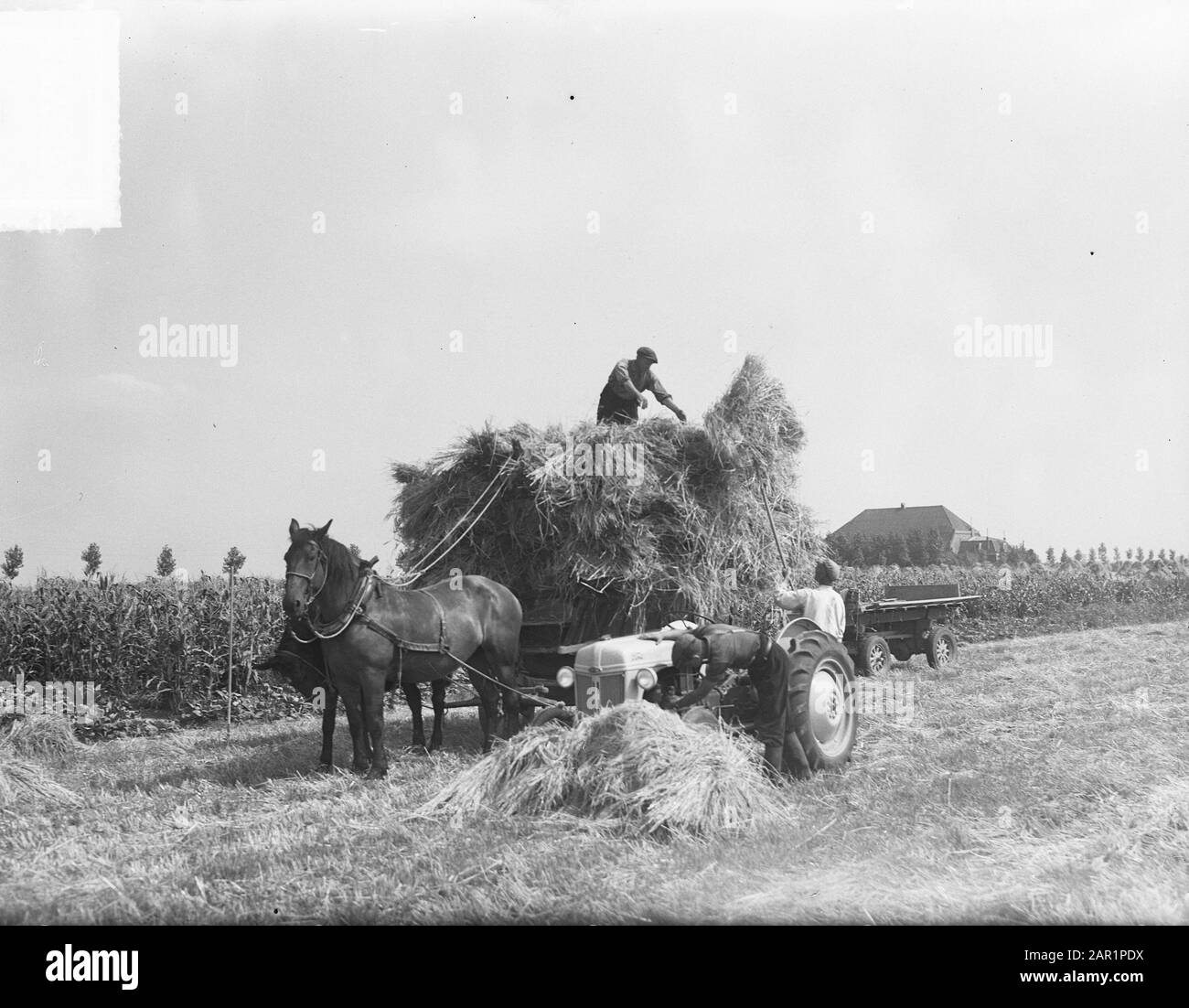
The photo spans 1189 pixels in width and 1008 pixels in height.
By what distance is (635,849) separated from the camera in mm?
5152

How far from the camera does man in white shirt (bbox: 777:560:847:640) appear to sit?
774cm

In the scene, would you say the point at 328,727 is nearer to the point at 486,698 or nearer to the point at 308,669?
the point at 308,669

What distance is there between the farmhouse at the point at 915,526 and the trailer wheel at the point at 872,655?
42.3 meters

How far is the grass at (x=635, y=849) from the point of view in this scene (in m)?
4.30

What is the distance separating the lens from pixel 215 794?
7262 mm

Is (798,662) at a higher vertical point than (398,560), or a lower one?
lower

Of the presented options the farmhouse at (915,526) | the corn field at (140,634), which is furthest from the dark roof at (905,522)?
the corn field at (140,634)

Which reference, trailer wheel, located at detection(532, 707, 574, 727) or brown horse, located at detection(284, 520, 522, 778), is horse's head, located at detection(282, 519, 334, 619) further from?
trailer wheel, located at detection(532, 707, 574, 727)

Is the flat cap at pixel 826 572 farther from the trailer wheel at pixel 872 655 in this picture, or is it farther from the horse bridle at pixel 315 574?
the trailer wheel at pixel 872 655

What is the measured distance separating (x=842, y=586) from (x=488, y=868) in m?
17.4

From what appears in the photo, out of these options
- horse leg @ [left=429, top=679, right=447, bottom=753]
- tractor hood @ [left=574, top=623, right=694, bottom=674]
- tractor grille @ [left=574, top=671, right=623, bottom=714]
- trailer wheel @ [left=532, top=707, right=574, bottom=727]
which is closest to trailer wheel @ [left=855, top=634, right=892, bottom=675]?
horse leg @ [left=429, top=679, right=447, bottom=753]

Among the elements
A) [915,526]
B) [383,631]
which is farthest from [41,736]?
[915,526]
